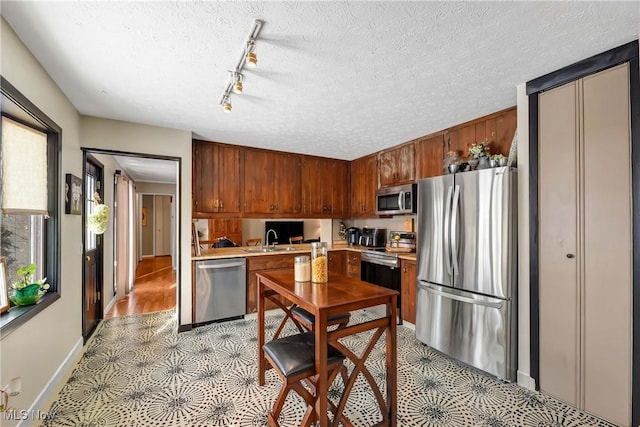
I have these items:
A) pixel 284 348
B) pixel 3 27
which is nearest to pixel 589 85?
pixel 284 348

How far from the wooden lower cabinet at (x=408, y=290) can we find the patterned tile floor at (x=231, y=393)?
431 millimetres

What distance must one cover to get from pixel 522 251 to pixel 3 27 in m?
3.70

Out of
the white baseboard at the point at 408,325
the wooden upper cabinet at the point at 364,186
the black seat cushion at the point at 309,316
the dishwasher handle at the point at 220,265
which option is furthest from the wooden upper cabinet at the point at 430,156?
the dishwasher handle at the point at 220,265

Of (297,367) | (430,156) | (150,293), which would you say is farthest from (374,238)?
(150,293)

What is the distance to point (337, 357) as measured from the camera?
1.68m

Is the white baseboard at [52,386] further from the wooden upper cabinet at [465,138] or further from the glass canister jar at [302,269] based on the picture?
the wooden upper cabinet at [465,138]

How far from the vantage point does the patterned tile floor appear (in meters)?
1.88

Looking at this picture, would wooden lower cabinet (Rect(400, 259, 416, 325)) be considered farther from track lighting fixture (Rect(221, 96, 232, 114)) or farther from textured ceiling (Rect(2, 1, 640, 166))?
track lighting fixture (Rect(221, 96, 232, 114))

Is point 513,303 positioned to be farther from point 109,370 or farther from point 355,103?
point 109,370

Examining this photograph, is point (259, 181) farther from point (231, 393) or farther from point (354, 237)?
point (231, 393)

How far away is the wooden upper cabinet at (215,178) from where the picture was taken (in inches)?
146

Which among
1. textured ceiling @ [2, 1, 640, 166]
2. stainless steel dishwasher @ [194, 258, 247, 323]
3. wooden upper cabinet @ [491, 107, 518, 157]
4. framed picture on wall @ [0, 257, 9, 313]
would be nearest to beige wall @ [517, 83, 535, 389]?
textured ceiling @ [2, 1, 640, 166]

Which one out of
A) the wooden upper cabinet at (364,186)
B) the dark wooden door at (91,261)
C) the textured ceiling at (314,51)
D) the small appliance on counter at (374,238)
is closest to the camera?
the textured ceiling at (314,51)

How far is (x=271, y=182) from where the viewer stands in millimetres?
4238
